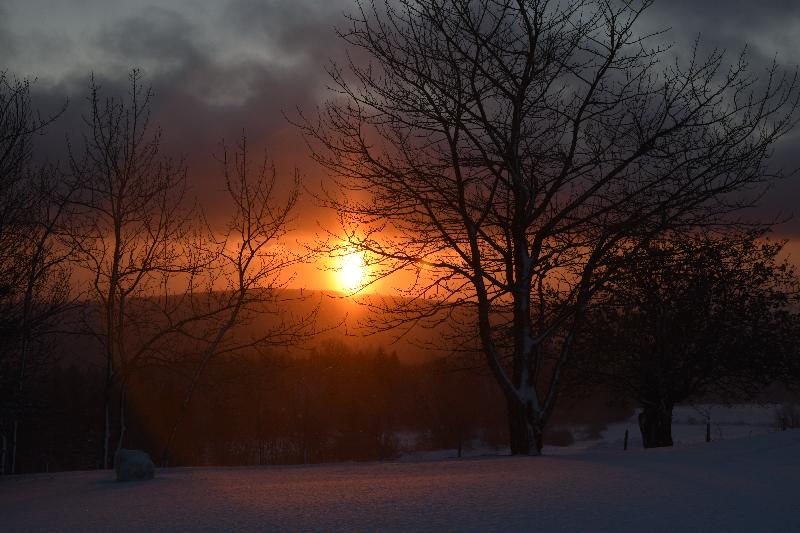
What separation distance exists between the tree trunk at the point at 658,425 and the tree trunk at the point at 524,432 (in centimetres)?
1060

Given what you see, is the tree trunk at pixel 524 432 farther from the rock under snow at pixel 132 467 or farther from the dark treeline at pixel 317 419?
the dark treeline at pixel 317 419

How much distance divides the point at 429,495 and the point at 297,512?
3.94 feet

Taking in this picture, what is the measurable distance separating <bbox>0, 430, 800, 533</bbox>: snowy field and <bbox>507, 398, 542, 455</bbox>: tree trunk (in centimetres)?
158

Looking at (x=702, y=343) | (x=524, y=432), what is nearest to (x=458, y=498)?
(x=524, y=432)

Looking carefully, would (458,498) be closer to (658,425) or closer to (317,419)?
(658,425)

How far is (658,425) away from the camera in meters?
20.5

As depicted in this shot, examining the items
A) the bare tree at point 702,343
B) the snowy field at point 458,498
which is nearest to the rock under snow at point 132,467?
the snowy field at point 458,498

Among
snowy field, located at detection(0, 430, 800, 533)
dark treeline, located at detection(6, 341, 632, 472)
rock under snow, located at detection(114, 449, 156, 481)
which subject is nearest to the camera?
snowy field, located at detection(0, 430, 800, 533)

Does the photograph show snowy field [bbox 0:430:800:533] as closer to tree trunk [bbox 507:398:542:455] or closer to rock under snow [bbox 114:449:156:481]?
rock under snow [bbox 114:449:156:481]

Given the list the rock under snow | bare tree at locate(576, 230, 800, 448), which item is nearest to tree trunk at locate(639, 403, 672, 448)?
bare tree at locate(576, 230, 800, 448)

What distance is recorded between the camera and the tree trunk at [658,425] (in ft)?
65.9

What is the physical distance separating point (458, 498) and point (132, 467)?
4.64 m

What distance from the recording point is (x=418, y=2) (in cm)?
1057

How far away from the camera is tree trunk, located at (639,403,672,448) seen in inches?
790
